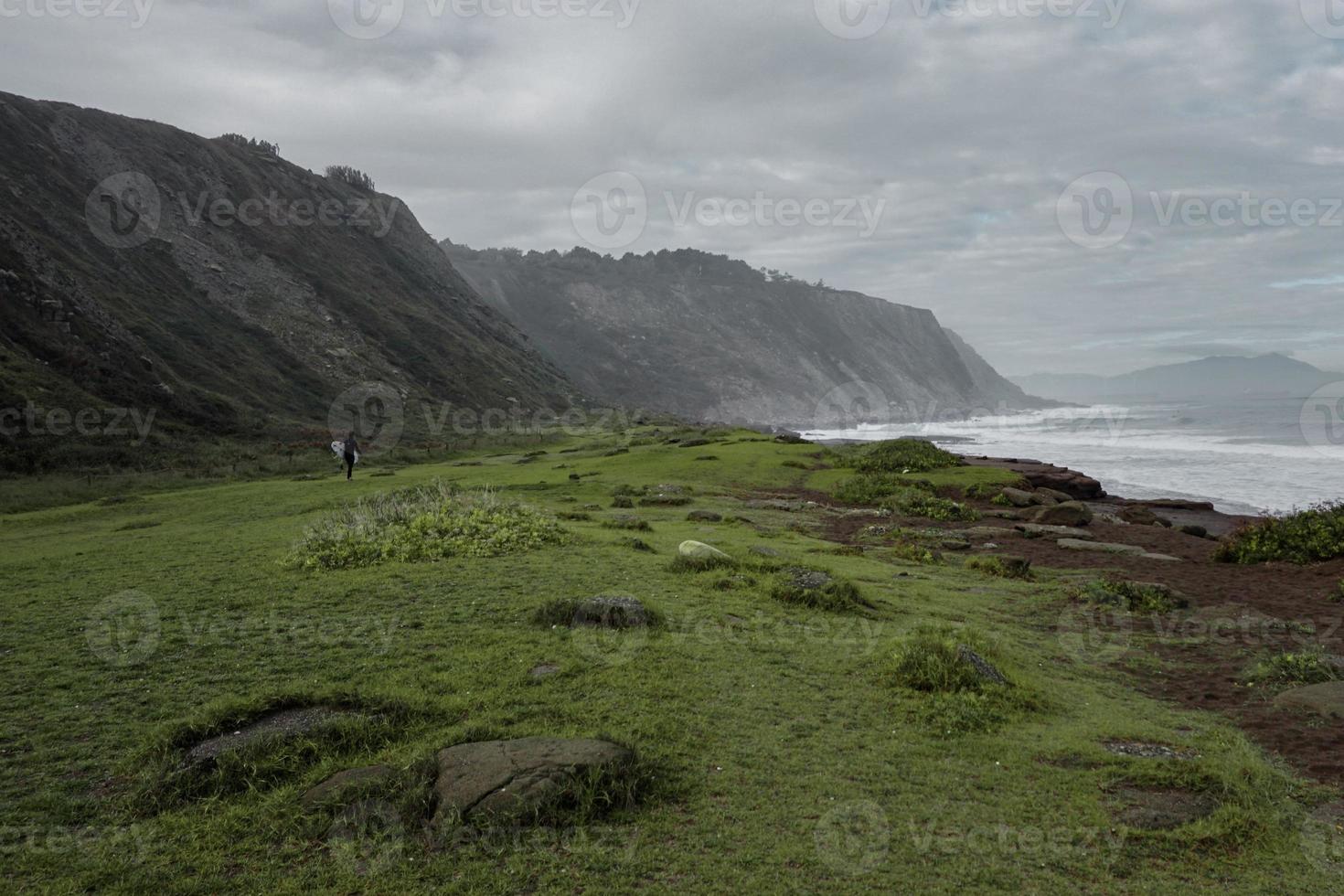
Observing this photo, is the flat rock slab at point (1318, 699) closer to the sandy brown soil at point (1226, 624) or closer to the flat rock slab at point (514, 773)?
the sandy brown soil at point (1226, 624)

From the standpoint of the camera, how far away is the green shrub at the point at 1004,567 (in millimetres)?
16547

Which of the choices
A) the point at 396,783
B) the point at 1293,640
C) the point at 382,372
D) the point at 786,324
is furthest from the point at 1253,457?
the point at 786,324

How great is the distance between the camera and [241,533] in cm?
1714

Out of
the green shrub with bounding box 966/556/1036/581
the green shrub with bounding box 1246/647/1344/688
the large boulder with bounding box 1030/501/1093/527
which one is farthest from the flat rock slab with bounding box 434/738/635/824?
the large boulder with bounding box 1030/501/1093/527

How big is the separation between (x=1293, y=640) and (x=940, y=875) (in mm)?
9909

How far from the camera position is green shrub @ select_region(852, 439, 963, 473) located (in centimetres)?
3312

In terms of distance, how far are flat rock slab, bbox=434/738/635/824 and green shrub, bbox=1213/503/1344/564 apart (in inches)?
702

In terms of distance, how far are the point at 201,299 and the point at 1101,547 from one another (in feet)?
240

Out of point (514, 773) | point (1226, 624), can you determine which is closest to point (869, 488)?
point (1226, 624)

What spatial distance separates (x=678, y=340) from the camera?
168m

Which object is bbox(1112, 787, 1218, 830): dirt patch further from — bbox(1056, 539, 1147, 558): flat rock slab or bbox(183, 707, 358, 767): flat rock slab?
bbox(1056, 539, 1147, 558): flat rock slab

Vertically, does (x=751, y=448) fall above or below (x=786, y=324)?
below

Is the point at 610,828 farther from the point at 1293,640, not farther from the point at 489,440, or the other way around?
the point at 489,440

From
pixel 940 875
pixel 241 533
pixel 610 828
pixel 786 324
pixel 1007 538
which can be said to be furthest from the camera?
pixel 786 324
